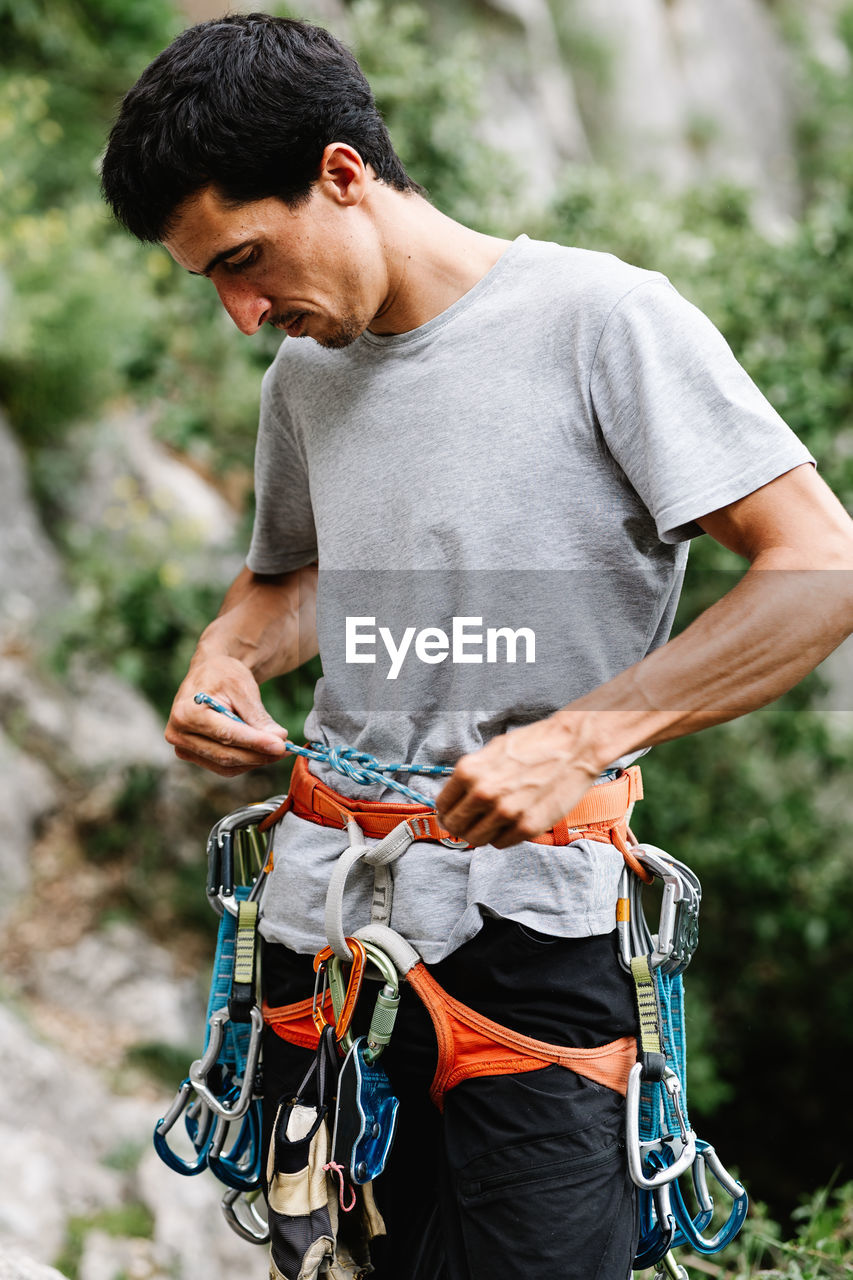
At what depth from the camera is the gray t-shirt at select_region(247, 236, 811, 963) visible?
1320 mm

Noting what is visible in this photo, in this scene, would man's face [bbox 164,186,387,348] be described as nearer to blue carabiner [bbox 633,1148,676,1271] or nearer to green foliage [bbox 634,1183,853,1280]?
blue carabiner [bbox 633,1148,676,1271]

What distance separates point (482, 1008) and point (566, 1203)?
0.80 ft

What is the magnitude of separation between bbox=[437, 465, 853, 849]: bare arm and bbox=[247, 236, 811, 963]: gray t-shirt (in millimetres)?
99

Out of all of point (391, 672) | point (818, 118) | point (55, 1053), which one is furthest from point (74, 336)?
point (818, 118)

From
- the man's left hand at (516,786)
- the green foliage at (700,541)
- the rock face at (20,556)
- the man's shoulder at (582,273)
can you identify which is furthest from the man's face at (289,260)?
the rock face at (20,556)

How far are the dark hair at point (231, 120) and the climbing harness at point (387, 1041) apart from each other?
2.54ft

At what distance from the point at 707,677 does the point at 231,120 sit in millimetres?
898

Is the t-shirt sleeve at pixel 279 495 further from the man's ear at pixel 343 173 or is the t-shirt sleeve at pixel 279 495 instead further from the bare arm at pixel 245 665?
the man's ear at pixel 343 173

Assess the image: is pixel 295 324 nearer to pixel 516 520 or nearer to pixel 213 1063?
pixel 516 520

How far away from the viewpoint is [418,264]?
153 cm

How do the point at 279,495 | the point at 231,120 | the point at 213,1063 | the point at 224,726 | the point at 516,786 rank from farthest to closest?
the point at 279,495, the point at 213,1063, the point at 224,726, the point at 231,120, the point at 516,786

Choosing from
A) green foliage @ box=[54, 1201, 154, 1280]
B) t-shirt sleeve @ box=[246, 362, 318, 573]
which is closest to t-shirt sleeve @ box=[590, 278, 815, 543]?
t-shirt sleeve @ box=[246, 362, 318, 573]

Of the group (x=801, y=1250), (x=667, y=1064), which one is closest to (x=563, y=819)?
(x=667, y=1064)

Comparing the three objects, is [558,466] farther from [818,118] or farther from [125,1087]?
[818,118]
